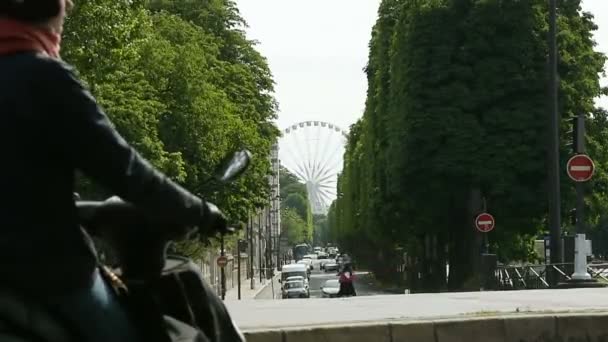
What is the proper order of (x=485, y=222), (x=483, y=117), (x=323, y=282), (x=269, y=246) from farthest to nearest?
(x=269, y=246) < (x=323, y=282) < (x=483, y=117) < (x=485, y=222)

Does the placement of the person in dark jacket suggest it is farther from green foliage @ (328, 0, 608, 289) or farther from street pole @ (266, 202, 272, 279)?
street pole @ (266, 202, 272, 279)

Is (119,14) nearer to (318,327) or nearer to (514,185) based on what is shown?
(318,327)

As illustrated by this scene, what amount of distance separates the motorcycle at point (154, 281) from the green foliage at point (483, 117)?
45.4 metres

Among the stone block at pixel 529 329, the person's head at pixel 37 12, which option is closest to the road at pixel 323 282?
the stone block at pixel 529 329

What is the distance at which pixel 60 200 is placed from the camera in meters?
3.34

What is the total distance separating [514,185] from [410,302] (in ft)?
115

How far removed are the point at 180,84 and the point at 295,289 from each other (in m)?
29.7

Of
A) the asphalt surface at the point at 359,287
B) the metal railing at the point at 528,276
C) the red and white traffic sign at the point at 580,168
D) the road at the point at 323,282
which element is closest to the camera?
the red and white traffic sign at the point at 580,168

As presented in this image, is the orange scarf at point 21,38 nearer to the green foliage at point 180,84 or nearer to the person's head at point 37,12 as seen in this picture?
the person's head at point 37,12

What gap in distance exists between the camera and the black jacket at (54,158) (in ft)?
Result: 10.7

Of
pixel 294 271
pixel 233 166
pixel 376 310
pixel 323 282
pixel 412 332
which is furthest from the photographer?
pixel 323 282

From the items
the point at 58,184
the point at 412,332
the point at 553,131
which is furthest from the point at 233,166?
the point at 553,131

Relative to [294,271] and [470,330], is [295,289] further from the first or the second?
[470,330]

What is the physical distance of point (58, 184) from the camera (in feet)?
11.0
